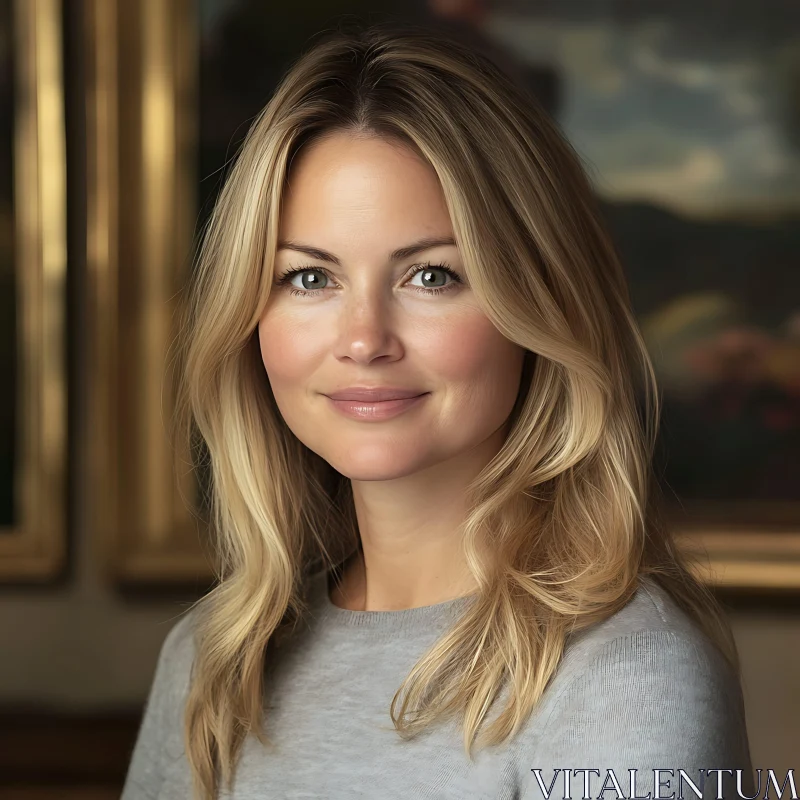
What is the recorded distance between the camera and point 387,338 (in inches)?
58.3

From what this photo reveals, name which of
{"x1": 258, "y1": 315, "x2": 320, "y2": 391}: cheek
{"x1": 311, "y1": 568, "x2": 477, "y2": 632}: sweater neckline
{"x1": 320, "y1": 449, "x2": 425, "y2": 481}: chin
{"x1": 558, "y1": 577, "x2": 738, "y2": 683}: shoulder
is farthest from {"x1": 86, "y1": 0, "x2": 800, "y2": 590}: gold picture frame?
Answer: {"x1": 558, "y1": 577, "x2": 738, "y2": 683}: shoulder

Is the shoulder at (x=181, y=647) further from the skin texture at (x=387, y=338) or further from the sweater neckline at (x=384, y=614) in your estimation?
the skin texture at (x=387, y=338)

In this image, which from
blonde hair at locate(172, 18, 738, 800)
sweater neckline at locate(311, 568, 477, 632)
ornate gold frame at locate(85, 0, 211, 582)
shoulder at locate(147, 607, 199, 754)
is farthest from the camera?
ornate gold frame at locate(85, 0, 211, 582)

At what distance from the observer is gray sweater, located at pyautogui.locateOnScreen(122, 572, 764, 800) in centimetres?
128

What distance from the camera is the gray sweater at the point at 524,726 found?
1282 millimetres

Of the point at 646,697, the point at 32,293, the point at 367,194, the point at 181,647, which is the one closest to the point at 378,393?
the point at 367,194

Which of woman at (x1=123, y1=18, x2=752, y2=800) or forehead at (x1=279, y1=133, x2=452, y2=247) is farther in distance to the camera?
forehead at (x1=279, y1=133, x2=452, y2=247)

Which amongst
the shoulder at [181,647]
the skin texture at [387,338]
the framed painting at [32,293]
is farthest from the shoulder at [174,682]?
the framed painting at [32,293]

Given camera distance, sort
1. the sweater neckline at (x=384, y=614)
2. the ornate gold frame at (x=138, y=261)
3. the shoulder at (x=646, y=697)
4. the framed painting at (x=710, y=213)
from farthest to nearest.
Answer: the ornate gold frame at (x=138, y=261) → the framed painting at (x=710, y=213) → the sweater neckline at (x=384, y=614) → the shoulder at (x=646, y=697)

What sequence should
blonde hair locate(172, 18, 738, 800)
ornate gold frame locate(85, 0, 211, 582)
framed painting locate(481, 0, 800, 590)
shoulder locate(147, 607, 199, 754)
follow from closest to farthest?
blonde hair locate(172, 18, 738, 800), shoulder locate(147, 607, 199, 754), framed painting locate(481, 0, 800, 590), ornate gold frame locate(85, 0, 211, 582)

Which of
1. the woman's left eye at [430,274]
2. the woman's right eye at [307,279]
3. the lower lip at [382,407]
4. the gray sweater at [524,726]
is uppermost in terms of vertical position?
the woman's right eye at [307,279]

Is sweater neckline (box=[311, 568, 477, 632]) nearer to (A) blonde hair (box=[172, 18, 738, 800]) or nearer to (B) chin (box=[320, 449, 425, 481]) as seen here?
(A) blonde hair (box=[172, 18, 738, 800])

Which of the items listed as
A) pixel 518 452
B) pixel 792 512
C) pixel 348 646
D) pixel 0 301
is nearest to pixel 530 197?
pixel 518 452

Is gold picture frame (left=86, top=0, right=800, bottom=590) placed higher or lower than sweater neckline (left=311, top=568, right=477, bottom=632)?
higher
